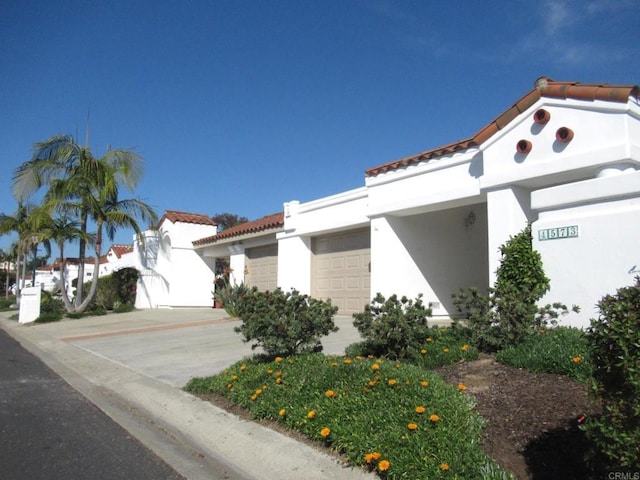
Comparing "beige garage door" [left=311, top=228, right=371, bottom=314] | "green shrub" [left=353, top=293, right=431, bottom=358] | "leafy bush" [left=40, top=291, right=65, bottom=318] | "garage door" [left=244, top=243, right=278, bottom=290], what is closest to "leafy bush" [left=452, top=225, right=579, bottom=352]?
"green shrub" [left=353, top=293, right=431, bottom=358]

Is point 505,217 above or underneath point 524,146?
underneath

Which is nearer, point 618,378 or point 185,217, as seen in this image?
point 618,378

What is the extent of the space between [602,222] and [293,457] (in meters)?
5.38

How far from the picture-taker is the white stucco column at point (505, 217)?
32.0ft

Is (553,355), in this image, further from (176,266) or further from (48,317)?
(176,266)

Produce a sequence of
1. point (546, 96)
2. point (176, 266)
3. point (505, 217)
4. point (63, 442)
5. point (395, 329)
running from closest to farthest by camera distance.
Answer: point (63, 442)
point (395, 329)
point (546, 96)
point (505, 217)
point (176, 266)

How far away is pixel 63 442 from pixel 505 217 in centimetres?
787

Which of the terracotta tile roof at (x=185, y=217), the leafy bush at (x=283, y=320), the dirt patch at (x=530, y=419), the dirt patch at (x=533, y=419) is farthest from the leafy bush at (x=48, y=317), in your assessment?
the dirt patch at (x=533, y=419)

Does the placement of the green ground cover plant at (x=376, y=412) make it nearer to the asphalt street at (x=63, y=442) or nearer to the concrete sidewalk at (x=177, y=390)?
the concrete sidewalk at (x=177, y=390)

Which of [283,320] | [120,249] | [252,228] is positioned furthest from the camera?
[120,249]

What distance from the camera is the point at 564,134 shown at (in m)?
9.00

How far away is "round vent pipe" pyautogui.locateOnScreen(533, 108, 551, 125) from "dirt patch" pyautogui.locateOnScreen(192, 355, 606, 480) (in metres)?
5.15

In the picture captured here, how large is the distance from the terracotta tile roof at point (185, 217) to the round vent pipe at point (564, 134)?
56.4 feet

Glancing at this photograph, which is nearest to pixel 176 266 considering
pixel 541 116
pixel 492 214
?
pixel 492 214
